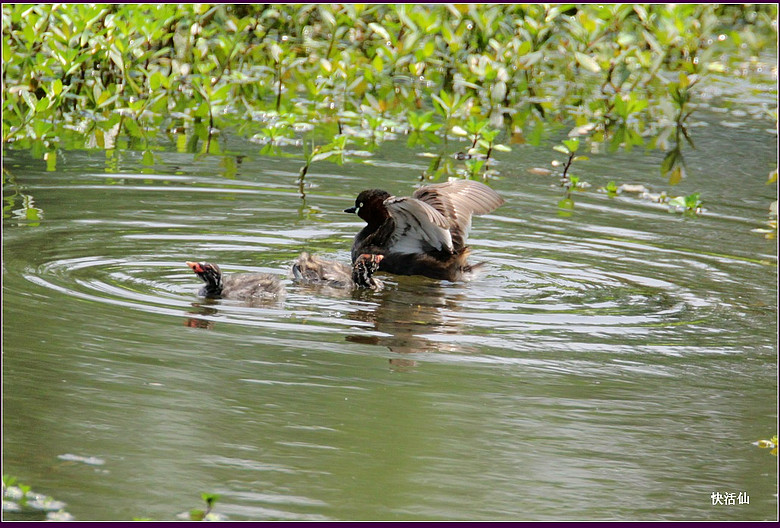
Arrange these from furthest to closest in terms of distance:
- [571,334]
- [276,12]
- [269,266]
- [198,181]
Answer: [276,12] → [198,181] → [269,266] → [571,334]

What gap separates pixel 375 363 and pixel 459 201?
9.58ft

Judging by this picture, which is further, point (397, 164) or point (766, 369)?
point (397, 164)

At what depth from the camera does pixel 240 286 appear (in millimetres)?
6852

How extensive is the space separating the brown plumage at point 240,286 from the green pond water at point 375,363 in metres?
0.15

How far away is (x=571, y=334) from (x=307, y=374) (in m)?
1.70

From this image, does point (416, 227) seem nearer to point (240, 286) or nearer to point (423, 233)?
point (423, 233)

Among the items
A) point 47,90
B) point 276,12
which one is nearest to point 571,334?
point 47,90

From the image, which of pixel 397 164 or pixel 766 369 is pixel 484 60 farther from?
pixel 766 369

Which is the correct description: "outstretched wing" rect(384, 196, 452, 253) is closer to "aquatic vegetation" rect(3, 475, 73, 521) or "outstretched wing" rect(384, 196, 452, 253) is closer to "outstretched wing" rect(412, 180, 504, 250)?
"outstretched wing" rect(412, 180, 504, 250)

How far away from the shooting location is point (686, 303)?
276 inches

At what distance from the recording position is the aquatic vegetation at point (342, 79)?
11.5 m

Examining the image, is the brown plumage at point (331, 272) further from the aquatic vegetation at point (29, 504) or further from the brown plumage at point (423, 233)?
the aquatic vegetation at point (29, 504)

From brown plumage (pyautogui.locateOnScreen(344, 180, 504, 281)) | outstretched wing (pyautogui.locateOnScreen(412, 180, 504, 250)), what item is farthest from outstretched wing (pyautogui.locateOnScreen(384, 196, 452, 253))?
outstretched wing (pyautogui.locateOnScreen(412, 180, 504, 250))

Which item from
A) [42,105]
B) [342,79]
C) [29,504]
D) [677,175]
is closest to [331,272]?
[29,504]
